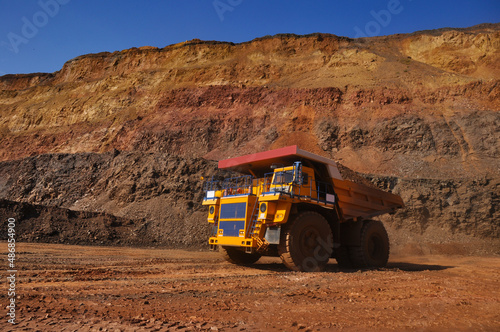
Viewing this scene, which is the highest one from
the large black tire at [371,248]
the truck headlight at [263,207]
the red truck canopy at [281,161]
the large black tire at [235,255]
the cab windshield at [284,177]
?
the red truck canopy at [281,161]

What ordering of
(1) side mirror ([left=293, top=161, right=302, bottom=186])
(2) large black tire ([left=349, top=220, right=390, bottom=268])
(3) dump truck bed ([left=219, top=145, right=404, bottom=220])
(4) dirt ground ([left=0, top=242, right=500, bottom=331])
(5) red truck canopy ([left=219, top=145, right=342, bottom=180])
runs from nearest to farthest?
(4) dirt ground ([left=0, top=242, right=500, bottom=331]), (1) side mirror ([left=293, top=161, right=302, bottom=186]), (5) red truck canopy ([left=219, top=145, right=342, bottom=180]), (3) dump truck bed ([left=219, top=145, right=404, bottom=220]), (2) large black tire ([left=349, top=220, right=390, bottom=268])

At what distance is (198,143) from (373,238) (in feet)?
76.8

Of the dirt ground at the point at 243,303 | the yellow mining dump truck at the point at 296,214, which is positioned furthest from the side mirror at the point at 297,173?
the dirt ground at the point at 243,303

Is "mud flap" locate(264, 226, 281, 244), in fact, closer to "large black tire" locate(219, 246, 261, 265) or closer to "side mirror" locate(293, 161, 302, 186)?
"side mirror" locate(293, 161, 302, 186)

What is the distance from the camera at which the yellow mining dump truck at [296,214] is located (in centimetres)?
909


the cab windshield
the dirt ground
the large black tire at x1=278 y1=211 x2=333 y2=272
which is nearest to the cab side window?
the cab windshield

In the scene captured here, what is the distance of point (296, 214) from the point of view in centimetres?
938

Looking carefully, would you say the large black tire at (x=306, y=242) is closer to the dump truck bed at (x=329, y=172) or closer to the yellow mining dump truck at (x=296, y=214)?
the yellow mining dump truck at (x=296, y=214)

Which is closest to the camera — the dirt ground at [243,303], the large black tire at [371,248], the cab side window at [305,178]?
the dirt ground at [243,303]

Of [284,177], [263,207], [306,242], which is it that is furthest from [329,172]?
[263,207]

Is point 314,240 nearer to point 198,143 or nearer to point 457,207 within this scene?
point 457,207

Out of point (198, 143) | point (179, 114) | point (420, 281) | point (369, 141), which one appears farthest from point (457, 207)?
point (179, 114)

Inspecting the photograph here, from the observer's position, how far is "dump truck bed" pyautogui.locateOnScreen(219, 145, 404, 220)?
10008mm

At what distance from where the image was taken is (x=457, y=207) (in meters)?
20.5
